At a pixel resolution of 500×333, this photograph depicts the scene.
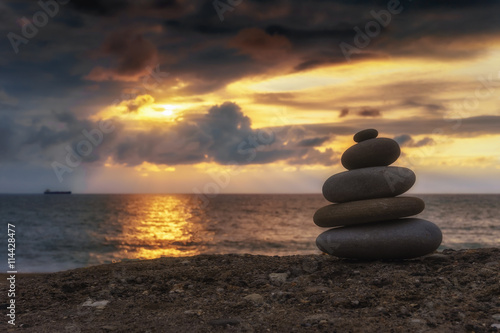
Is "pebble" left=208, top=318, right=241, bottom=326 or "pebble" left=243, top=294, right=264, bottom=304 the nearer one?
"pebble" left=208, top=318, right=241, bottom=326

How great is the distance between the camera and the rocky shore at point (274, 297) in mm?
5938

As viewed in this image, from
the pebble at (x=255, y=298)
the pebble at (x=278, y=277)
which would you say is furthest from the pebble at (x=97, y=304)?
the pebble at (x=278, y=277)

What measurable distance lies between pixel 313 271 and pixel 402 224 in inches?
91.8

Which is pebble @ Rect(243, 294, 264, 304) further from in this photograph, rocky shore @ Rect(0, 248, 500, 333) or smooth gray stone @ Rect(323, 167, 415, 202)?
smooth gray stone @ Rect(323, 167, 415, 202)

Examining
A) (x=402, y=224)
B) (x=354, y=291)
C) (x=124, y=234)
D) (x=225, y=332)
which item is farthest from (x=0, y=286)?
(x=124, y=234)

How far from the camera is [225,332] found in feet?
18.9

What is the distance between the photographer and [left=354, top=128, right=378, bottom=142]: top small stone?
997 centimetres

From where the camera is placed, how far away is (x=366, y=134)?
32.9ft

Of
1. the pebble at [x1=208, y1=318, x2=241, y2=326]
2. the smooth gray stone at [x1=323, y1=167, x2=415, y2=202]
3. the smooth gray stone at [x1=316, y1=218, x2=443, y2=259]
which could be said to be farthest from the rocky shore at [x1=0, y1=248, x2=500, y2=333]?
the smooth gray stone at [x1=323, y1=167, x2=415, y2=202]

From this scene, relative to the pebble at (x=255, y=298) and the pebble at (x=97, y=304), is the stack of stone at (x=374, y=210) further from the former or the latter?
the pebble at (x=97, y=304)

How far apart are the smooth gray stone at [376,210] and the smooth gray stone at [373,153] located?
38.5 inches

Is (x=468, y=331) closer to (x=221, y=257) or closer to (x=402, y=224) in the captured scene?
(x=402, y=224)

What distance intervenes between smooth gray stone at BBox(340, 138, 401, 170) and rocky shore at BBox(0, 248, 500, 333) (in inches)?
92.6

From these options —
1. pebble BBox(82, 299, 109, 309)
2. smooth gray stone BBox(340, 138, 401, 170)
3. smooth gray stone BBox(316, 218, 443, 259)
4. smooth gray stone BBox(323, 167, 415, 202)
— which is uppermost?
smooth gray stone BBox(340, 138, 401, 170)
